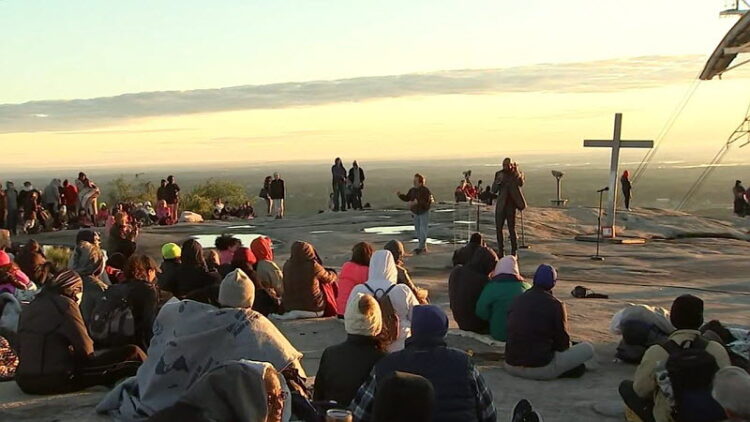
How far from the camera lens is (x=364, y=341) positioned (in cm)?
636

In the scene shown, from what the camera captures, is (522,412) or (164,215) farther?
(164,215)

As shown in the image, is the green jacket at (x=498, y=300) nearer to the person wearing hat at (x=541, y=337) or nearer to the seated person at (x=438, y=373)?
the person wearing hat at (x=541, y=337)

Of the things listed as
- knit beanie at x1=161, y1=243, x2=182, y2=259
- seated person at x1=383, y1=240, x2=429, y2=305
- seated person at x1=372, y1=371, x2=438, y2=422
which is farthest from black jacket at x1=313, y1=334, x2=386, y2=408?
knit beanie at x1=161, y1=243, x2=182, y2=259

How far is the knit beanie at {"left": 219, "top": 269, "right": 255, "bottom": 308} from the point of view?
6855 mm

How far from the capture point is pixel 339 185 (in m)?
29.4

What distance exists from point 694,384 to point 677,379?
10cm

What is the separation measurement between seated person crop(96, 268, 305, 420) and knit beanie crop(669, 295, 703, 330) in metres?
2.76

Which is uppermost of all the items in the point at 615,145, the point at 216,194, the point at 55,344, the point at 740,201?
the point at 615,145

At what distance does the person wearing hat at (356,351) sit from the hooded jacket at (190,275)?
4270mm

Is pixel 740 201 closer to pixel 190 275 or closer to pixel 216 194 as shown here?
pixel 216 194

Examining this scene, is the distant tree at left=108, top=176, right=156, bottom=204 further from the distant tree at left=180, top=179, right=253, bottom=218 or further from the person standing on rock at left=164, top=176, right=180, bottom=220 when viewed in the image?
the person standing on rock at left=164, top=176, right=180, bottom=220

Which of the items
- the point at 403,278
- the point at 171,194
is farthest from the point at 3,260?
the point at 171,194

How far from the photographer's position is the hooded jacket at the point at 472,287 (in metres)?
10.4

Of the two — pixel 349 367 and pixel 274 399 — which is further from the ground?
pixel 274 399
